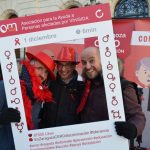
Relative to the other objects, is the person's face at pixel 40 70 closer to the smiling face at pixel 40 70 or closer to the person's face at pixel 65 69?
the smiling face at pixel 40 70

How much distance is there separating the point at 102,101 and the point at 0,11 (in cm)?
1942

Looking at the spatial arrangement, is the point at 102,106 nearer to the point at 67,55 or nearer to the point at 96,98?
the point at 96,98

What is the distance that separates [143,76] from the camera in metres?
4.93

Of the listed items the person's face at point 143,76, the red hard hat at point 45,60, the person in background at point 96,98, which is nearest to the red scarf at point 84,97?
the person in background at point 96,98

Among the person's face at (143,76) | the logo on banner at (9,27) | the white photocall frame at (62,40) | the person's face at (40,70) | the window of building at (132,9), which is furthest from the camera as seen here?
the window of building at (132,9)

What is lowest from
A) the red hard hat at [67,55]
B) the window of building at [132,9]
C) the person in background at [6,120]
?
the person in background at [6,120]

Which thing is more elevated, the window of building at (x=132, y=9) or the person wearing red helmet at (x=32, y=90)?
the window of building at (x=132, y=9)

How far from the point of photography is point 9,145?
3197 millimetres

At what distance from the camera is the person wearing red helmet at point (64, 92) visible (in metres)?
3.12

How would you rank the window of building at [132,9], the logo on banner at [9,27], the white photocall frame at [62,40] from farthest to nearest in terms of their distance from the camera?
1. the window of building at [132,9]
2. the logo on banner at [9,27]
3. the white photocall frame at [62,40]

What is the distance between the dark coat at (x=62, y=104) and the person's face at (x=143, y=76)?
1.89 m

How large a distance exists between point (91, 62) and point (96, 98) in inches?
10.2

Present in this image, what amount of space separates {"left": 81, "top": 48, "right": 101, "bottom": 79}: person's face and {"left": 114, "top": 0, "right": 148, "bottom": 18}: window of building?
14203 millimetres

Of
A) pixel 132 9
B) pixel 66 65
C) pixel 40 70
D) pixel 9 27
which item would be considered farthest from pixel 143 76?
pixel 132 9
